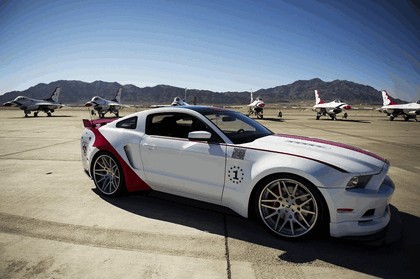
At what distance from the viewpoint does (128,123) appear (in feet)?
16.0

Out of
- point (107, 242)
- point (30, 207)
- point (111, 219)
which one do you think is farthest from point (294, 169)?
point (30, 207)

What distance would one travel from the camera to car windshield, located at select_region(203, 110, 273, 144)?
398cm

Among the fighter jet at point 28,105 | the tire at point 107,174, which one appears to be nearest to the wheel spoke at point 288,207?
the tire at point 107,174

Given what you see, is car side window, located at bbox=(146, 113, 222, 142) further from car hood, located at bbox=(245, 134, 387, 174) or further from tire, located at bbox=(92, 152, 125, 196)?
car hood, located at bbox=(245, 134, 387, 174)

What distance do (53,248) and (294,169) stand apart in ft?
9.57

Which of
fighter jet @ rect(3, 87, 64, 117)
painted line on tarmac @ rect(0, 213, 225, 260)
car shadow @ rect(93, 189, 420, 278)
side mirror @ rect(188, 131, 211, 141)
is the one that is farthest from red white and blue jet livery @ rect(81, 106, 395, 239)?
fighter jet @ rect(3, 87, 64, 117)

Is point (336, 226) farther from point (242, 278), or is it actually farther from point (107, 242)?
point (107, 242)

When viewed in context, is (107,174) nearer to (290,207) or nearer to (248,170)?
(248,170)

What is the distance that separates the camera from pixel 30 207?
4.32 metres

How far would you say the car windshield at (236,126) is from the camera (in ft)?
13.1

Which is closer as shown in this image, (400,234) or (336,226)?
(336,226)

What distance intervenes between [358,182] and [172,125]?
2.98 metres

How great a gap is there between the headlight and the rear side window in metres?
3.40

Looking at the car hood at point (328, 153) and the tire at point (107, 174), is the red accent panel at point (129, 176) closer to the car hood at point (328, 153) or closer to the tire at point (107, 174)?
the tire at point (107, 174)
